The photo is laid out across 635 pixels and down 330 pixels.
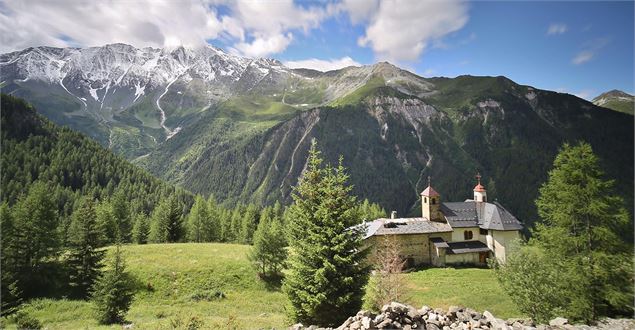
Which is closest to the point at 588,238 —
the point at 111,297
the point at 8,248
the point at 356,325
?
the point at 356,325

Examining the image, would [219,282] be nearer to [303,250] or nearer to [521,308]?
[303,250]

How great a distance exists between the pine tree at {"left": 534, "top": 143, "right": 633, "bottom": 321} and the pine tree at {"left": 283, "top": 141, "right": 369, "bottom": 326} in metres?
14.1

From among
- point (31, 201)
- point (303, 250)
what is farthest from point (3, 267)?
point (303, 250)

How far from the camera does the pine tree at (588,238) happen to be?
21406 millimetres

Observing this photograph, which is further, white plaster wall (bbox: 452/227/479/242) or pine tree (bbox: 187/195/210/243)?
pine tree (bbox: 187/195/210/243)

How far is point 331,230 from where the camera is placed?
1948cm

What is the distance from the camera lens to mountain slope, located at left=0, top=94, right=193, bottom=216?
123 metres

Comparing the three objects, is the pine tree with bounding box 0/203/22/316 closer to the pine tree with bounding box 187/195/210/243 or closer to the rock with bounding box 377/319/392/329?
the rock with bounding box 377/319/392/329

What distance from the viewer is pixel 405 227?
59.1 meters

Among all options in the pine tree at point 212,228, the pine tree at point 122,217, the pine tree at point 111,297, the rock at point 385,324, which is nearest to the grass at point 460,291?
the rock at point 385,324

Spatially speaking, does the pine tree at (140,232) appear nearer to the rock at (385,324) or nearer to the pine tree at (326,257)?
the pine tree at (326,257)

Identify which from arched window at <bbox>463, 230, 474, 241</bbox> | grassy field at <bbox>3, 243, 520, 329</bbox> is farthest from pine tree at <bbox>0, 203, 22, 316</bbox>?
arched window at <bbox>463, 230, 474, 241</bbox>

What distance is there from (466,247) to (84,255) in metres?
58.5

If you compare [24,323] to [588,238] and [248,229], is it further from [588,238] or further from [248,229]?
[248,229]
